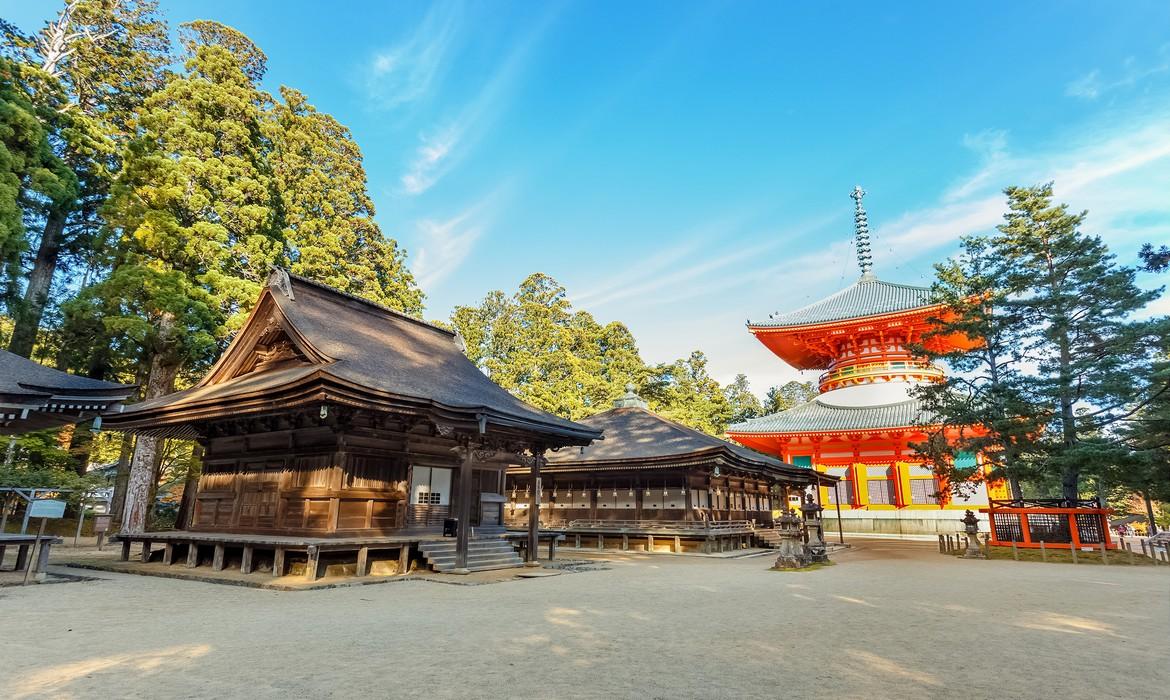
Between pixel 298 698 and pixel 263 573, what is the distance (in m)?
8.82

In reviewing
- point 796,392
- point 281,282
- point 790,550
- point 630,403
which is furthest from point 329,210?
point 796,392

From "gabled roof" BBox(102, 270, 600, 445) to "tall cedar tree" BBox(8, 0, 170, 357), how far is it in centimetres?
1382

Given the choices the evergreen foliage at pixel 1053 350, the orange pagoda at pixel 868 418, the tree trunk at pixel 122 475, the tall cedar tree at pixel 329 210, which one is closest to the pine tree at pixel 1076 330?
the evergreen foliage at pixel 1053 350

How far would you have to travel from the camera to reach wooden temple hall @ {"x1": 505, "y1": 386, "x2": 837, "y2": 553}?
19.7 metres

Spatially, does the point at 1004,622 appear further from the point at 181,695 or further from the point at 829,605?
the point at 181,695

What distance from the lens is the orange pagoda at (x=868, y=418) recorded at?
27859 mm

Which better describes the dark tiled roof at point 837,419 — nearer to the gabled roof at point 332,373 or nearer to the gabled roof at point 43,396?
the gabled roof at point 332,373

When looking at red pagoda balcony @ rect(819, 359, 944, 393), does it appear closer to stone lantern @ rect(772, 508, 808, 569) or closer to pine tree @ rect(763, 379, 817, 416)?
stone lantern @ rect(772, 508, 808, 569)

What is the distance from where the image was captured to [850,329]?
102 ft

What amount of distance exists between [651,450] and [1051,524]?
13.7m

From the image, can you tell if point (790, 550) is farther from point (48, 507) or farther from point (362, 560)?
point (48, 507)

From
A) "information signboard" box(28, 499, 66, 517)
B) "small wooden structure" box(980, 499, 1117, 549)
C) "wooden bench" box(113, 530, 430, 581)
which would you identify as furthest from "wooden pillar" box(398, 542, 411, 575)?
"small wooden structure" box(980, 499, 1117, 549)

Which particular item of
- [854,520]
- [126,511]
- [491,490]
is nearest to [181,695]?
[491,490]

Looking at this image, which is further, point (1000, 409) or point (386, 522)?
point (1000, 409)
